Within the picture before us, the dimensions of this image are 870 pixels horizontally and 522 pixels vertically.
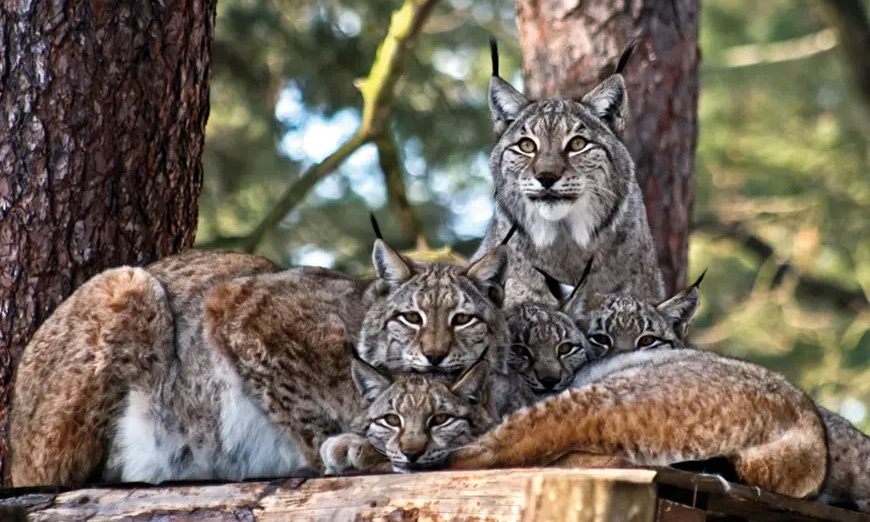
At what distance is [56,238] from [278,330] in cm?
133

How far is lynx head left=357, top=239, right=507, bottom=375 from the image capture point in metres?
5.70

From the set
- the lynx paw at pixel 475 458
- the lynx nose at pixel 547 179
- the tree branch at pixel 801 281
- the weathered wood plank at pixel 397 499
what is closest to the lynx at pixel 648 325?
the lynx nose at pixel 547 179

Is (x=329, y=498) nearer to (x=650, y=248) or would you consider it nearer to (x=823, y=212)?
(x=650, y=248)

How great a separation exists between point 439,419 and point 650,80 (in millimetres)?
4050

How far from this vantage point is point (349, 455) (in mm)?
5434

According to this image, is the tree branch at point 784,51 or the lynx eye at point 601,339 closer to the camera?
the lynx eye at point 601,339

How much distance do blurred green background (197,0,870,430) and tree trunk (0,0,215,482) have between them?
178 centimetres

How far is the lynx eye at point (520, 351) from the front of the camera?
5.98m

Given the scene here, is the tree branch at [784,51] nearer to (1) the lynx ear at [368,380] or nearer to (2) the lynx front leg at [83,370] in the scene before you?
(2) the lynx front leg at [83,370]

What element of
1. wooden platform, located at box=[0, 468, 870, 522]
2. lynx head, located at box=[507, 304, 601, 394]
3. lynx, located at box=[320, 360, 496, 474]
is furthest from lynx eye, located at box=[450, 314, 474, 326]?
wooden platform, located at box=[0, 468, 870, 522]

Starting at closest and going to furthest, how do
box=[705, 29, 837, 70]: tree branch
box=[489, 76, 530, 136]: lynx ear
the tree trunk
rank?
the tree trunk → box=[489, 76, 530, 136]: lynx ear → box=[705, 29, 837, 70]: tree branch

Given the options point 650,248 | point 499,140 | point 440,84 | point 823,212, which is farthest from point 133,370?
point 823,212

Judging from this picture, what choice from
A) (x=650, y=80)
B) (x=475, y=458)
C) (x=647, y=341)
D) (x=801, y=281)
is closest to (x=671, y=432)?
(x=475, y=458)

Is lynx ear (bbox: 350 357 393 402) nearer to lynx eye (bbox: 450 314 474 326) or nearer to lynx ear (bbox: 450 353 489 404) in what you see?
lynx ear (bbox: 450 353 489 404)
